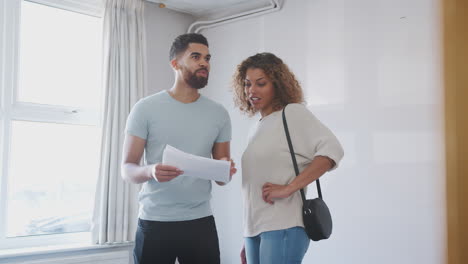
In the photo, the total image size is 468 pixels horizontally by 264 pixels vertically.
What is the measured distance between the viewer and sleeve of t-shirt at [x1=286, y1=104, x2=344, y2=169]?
1.83 m

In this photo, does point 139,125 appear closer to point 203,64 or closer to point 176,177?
point 176,177

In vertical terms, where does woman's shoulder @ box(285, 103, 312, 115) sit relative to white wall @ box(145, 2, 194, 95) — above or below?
below

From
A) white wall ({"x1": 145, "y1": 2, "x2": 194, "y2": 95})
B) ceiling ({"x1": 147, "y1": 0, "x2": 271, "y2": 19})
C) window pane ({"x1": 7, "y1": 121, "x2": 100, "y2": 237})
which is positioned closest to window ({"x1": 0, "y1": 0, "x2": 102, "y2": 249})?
window pane ({"x1": 7, "y1": 121, "x2": 100, "y2": 237})

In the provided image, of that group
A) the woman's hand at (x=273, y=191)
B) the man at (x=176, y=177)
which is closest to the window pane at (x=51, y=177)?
the man at (x=176, y=177)

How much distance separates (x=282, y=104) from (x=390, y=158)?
1.22m

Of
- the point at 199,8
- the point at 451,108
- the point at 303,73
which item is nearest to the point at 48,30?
the point at 199,8

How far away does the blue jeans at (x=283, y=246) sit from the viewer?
5.80 feet

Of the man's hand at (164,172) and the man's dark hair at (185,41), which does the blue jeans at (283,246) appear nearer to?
the man's hand at (164,172)

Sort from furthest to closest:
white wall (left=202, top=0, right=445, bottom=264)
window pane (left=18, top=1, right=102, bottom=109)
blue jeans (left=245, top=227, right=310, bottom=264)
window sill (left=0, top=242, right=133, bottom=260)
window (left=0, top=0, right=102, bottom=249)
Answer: window pane (left=18, top=1, right=102, bottom=109), window (left=0, top=0, right=102, bottom=249), window sill (left=0, top=242, right=133, bottom=260), white wall (left=202, top=0, right=445, bottom=264), blue jeans (left=245, top=227, right=310, bottom=264)

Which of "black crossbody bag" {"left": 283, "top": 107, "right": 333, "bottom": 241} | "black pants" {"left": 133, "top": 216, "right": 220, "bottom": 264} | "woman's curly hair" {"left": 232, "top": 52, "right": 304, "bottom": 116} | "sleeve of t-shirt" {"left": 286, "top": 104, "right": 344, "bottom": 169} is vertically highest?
"woman's curly hair" {"left": 232, "top": 52, "right": 304, "bottom": 116}

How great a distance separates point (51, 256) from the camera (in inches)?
129

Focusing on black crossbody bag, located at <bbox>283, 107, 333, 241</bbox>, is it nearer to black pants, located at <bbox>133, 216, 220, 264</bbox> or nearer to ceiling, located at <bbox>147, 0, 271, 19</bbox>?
black pants, located at <bbox>133, 216, 220, 264</bbox>

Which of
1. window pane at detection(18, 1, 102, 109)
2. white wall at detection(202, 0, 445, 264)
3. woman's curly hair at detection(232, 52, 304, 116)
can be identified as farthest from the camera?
window pane at detection(18, 1, 102, 109)

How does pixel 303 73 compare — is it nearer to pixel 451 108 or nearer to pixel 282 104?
pixel 451 108
